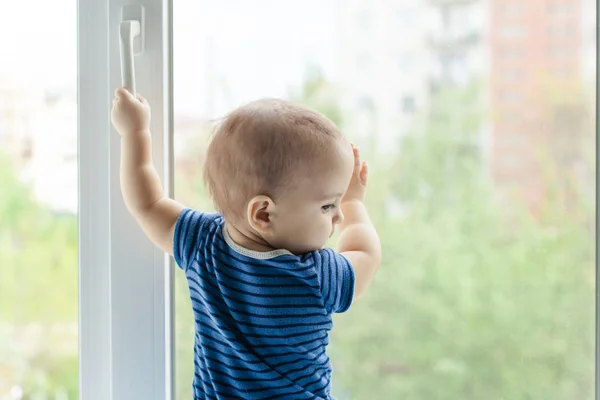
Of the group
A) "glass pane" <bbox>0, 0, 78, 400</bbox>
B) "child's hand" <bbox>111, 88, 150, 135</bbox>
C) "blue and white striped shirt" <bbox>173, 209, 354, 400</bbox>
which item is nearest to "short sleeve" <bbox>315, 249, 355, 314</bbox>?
"blue and white striped shirt" <bbox>173, 209, 354, 400</bbox>

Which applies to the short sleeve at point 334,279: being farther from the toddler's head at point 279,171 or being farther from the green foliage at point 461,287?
the green foliage at point 461,287

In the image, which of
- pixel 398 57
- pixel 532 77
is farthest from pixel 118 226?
pixel 532 77

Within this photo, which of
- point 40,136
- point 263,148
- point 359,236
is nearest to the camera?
point 263,148

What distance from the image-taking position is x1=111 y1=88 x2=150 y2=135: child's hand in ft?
3.47

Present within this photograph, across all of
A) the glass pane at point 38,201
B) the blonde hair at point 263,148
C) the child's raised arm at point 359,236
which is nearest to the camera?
the blonde hair at point 263,148

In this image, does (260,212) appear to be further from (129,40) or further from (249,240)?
(129,40)

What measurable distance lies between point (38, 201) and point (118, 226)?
0.51 feet

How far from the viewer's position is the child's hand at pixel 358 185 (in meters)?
1.06

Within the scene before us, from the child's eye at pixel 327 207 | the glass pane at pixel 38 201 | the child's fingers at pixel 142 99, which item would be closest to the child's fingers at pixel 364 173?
the child's eye at pixel 327 207

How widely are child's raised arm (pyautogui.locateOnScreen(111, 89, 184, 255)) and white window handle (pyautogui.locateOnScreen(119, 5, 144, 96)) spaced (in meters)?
0.02

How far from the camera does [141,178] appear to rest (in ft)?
3.45

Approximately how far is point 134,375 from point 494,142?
2.19ft

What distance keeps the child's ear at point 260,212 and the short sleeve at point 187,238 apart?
0.10 m

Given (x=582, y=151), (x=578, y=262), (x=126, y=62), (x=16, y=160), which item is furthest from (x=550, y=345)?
(x=16, y=160)
